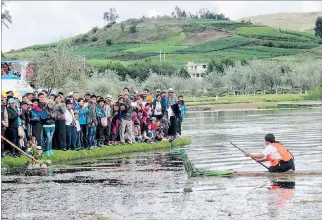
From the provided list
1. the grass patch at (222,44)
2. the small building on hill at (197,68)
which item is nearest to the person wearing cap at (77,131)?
the small building on hill at (197,68)

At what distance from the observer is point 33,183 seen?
20.5 m

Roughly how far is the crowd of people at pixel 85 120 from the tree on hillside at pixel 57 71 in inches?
903

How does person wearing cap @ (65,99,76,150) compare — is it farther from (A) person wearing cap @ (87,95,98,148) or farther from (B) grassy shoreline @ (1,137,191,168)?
(A) person wearing cap @ (87,95,98,148)

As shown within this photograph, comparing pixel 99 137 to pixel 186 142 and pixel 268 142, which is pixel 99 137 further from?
pixel 268 142

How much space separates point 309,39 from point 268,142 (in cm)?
17745

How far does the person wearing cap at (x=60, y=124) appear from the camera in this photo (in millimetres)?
27000

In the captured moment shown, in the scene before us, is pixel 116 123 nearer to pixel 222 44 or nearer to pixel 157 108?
pixel 157 108

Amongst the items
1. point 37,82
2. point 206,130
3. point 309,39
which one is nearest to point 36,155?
point 206,130

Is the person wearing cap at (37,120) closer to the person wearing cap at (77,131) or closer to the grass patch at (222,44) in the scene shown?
the person wearing cap at (77,131)

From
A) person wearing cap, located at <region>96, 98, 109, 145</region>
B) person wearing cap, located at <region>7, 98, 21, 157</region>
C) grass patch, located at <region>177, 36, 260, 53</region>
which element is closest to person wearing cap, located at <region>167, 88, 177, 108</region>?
person wearing cap, located at <region>96, 98, 109, 145</region>

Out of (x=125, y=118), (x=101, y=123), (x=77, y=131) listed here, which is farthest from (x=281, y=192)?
(x=125, y=118)

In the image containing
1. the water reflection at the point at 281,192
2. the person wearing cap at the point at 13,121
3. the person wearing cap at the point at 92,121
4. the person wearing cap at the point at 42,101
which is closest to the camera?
the water reflection at the point at 281,192

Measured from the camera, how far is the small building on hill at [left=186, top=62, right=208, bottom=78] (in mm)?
162750

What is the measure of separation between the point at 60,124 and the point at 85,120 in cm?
169
